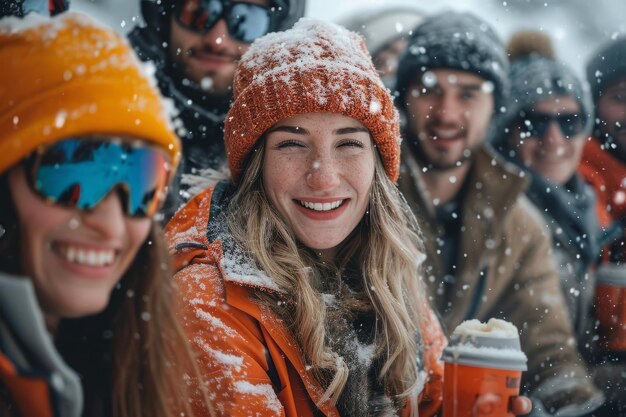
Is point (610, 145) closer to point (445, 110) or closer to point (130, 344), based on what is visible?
point (445, 110)

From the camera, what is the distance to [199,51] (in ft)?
8.92

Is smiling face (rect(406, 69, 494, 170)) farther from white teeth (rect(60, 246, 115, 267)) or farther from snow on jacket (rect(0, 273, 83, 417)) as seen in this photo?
snow on jacket (rect(0, 273, 83, 417))

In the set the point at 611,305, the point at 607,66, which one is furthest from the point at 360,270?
the point at 607,66

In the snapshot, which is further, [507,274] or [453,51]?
[507,274]

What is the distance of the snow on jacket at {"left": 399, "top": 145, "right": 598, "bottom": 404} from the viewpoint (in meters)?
3.67

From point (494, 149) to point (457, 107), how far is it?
25.8 inches

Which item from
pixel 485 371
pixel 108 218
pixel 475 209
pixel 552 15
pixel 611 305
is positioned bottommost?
pixel 611 305

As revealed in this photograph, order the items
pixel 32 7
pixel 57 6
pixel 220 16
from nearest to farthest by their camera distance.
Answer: pixel 32 7 < pixel 57 6 < pixel 220 16

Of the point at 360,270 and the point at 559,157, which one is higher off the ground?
the point at 360,270

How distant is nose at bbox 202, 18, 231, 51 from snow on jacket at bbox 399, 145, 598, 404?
4.34 feet

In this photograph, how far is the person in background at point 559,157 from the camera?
3.98m

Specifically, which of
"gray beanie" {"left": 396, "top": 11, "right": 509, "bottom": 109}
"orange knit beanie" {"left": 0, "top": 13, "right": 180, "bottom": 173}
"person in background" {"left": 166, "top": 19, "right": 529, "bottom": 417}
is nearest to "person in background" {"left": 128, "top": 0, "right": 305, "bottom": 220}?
"person in background" {"left": 166, "top": 19, "right": 529, "bottom": 417}

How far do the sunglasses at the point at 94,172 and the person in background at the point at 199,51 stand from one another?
1463mm

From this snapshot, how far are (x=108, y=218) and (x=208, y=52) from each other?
5.45ft
